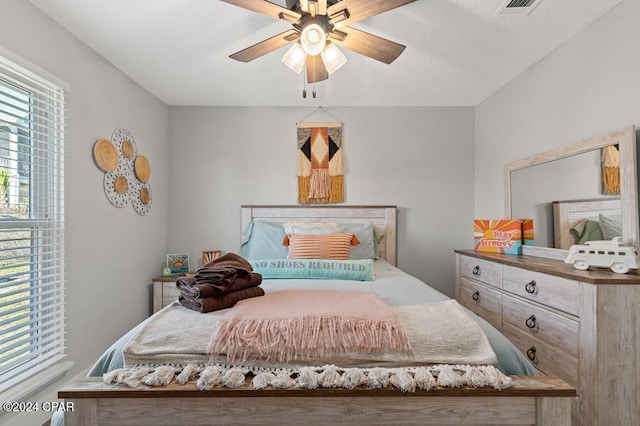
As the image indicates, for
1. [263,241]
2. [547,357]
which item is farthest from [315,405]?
[263,241]

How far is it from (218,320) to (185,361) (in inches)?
7.4

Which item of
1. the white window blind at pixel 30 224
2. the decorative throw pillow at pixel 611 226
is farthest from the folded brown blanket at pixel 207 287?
the decorative throw pillow at pixel 611 226

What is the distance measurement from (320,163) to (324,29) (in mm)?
1869

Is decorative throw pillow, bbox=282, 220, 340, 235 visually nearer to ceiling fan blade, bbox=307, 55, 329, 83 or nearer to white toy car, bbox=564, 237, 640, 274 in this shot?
ceiling fan blade, bbox=307, 55, 329, 83

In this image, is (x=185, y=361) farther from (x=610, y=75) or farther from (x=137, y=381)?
(x=610, y=75)

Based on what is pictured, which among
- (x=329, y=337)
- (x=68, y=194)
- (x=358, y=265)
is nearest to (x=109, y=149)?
(x=68, y=194)

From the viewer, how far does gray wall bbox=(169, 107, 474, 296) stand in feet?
11.1

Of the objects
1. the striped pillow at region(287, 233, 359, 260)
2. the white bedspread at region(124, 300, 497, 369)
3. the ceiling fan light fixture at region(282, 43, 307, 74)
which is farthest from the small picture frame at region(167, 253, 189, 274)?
the ceiling fan light fixture at region(282, 43, 307, 74)

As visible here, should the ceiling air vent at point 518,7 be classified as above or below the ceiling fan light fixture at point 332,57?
above

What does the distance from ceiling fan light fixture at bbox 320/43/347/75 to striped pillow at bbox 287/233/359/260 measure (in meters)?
1.31

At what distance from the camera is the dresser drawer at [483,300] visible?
2.27 metres

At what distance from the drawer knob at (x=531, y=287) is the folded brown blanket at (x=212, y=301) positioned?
1.63 metres

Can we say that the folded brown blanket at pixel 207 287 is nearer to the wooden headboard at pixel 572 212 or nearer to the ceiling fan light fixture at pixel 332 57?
the ceiling fan light fixture at pixel 332 57

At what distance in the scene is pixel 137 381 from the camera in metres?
1.06
